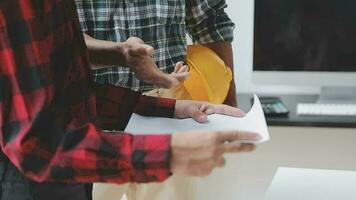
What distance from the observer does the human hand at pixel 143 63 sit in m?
0.93

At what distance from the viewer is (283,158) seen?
1.88m

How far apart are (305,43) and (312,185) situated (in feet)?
2.12

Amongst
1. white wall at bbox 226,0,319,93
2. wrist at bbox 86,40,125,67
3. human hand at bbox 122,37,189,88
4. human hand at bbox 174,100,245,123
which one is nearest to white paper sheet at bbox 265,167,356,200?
human hand at bbox 174,100,245,123

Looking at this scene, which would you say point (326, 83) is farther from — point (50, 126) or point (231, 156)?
point (50, 126)

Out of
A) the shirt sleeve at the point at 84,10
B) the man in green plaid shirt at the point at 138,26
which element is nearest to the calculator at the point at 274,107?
the man in green plaid shirt at the point at 138,26

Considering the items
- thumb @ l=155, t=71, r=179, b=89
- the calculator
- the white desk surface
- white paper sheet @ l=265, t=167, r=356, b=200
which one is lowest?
the white desk surface

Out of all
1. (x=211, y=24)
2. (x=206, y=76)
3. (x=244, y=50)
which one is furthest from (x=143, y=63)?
(x=244, y=50)

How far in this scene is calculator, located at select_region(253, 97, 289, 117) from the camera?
5.61ft

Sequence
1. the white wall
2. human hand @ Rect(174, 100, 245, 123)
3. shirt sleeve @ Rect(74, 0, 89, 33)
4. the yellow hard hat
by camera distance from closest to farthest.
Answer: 1. human hand @ Rect(174, 100, 245, 123)
2. shirt sleeve @ Rect(74, 0, 89, 33)
3. the yellow hard hat
4. the white wall

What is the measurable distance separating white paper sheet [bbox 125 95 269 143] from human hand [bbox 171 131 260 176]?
22 centimetres

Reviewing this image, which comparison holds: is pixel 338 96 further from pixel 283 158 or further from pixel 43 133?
pixel 43 133

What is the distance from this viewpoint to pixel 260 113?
925 millimetres

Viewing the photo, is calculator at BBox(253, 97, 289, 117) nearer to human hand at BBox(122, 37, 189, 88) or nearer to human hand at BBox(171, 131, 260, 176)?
human hand at BBox(122, 37, 189, 88)

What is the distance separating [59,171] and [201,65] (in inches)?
40.0
